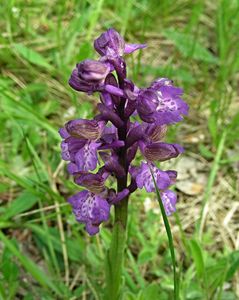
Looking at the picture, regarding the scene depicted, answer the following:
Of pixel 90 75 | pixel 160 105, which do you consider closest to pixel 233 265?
pixel 160 105

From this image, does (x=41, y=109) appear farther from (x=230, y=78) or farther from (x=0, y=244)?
(x=230, y=78)

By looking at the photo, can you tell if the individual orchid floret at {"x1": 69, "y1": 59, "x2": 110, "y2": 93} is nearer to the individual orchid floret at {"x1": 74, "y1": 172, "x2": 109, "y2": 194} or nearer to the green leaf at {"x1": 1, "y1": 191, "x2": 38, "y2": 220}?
the individual orchid floret at {"x1": 74, "y1": 172, "x2": 109, "y2": 194}

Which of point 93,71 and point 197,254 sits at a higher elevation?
point 93,71

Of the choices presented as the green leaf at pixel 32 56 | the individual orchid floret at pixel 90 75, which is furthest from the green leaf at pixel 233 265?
the green leaf at pixel 32 56

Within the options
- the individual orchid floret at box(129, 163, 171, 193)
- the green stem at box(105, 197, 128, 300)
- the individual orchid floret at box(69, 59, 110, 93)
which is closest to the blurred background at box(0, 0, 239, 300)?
the green stem at box(105, 197, 128, 300)

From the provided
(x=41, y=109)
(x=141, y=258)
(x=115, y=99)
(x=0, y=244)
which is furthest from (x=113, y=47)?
(x=41, y=109)

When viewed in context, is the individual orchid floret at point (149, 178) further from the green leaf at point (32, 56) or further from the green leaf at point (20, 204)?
the green leaf at point (32, 56)

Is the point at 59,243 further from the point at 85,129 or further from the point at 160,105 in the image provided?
the point at 160,105
